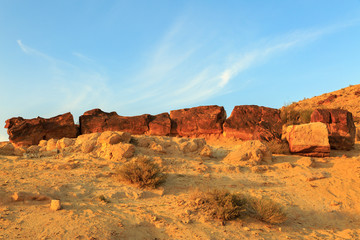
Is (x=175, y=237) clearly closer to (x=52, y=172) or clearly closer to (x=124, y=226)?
(x=124, y=226)

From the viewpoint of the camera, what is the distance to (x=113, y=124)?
11195 millimetres

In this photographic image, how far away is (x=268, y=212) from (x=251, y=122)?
20.5 feet

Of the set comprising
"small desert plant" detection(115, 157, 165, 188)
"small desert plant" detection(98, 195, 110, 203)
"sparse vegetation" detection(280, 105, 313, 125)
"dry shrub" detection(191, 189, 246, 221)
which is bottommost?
"dry shrub" detection(191, 189, 246, 221)

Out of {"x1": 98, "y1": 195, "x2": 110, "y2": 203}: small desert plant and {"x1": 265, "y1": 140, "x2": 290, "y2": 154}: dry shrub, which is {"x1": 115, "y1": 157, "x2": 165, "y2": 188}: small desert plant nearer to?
{"x1": 98, "y1": 195, "x2": 110, "y2": 203}: small desert plant

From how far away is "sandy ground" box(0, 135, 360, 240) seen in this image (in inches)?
170

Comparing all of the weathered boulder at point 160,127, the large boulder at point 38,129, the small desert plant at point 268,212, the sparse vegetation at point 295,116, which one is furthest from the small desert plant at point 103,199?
the sparse vegetation at point 295,116

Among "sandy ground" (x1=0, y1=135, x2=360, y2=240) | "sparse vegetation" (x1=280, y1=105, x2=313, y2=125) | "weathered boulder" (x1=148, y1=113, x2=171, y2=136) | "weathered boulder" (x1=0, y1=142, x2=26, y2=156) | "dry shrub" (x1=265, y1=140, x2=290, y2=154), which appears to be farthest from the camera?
"sparse vegetation" (x1=280, y1=105, x2=313, y2=125)

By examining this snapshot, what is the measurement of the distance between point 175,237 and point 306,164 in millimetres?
5504

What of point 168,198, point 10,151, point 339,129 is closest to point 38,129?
point 10,151

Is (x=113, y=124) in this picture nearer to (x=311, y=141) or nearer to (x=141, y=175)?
(x=141, y=175)

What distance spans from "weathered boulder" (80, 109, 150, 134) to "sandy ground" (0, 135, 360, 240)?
2.98 metres

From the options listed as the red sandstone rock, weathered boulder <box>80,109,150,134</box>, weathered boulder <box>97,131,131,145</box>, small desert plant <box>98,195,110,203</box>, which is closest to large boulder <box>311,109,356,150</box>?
weathered boulder <box>80,109,150,134</box>

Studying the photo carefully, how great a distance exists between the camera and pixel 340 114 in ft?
33.7

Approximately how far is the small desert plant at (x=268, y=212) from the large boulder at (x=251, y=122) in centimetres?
523
